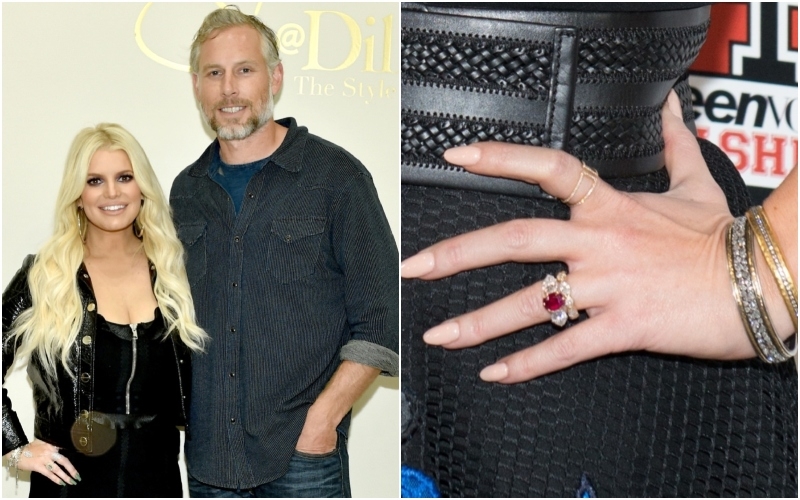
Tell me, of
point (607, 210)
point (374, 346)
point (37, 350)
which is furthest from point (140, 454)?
point (607, 210)

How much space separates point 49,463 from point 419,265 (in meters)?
0.85

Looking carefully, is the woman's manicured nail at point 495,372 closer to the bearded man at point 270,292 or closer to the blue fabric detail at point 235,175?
the bearded man at point 270,292

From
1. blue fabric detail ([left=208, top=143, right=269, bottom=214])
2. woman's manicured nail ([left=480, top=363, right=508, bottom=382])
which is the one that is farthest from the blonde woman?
woman's manicured nail ([left=480, top=363, right=508, bottom=382])

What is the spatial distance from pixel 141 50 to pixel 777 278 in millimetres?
1146

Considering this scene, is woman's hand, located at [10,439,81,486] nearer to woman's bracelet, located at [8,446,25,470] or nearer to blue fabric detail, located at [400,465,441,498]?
woman's bracelet, located at [8,446,25,470]

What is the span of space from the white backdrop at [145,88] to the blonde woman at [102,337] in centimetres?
4

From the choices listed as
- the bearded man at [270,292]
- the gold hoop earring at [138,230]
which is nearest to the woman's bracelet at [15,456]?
the bearded man at [270,292]

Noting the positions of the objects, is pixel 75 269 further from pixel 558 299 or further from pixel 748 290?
pixel 748 290

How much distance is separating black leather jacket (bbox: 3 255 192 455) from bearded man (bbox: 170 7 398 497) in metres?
0.03

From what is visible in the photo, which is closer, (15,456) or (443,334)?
(443,334)

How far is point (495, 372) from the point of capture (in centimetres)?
101

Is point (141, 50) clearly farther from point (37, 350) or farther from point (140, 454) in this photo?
point (140, 454)

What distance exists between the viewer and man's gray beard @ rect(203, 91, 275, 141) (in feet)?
4.90

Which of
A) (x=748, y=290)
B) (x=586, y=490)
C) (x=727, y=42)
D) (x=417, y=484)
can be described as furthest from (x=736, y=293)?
(x=727, y=42)
